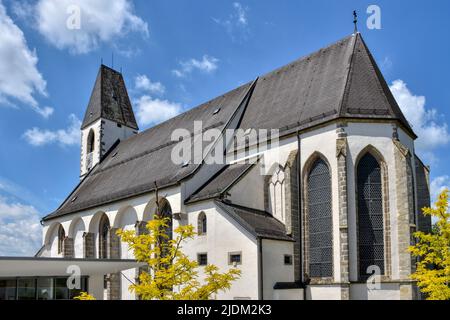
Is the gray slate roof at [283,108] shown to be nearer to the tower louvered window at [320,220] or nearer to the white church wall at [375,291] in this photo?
the tower louvered window at [320,220]

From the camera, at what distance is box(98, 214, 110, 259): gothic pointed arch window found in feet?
91.3

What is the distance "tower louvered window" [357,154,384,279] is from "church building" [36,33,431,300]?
0.04 m

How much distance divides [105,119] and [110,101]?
6.62ft

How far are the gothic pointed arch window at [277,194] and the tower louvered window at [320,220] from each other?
122 centimetres

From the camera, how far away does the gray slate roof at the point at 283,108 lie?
19.8 m

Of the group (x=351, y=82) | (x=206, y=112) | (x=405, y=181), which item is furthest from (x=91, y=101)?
(x=405, y=181)

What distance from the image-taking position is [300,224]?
1945cm

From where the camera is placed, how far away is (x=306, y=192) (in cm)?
1967

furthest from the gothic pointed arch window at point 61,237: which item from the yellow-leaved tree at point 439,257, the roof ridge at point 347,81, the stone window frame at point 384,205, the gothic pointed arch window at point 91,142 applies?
the yellow-leaved tree at point 439,257

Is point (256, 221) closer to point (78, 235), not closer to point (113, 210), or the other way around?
point (113, 210)

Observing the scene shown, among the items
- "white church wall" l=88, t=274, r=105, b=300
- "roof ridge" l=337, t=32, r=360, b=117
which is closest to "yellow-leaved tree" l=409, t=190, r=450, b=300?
"roof ridge" l=337, t=32, r=360, b=117

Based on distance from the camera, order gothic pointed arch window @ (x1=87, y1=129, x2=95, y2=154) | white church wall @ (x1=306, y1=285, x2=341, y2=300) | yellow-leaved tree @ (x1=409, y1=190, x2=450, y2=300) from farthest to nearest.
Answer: gothic pointed arch window @ (x1=87, y1=129, x2=95, y2=154) → white church wall @ (x1=306, y1=285, x2=341, y2=300) → yellow-leaved tree @ (x1=409, y1=190, x2=450, y2=300)

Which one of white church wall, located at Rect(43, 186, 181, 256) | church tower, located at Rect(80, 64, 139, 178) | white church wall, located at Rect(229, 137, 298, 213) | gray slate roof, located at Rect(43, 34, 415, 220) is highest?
church tower, located at Rect(80, 64, 139, 178)

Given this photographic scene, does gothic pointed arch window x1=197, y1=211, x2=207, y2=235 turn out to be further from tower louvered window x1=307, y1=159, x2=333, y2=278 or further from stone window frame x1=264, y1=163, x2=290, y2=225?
tower louvered window x1=307, y1=159, x2=333, y2=278
